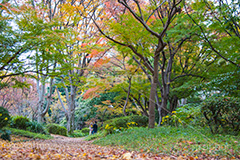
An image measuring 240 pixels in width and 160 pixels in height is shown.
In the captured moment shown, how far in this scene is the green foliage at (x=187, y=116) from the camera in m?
4.84

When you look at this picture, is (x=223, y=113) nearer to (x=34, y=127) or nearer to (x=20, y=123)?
(x=34, y=127)

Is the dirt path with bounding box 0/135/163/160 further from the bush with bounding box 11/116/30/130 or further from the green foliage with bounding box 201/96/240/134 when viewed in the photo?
the bush with bounding box 11/116/30/130

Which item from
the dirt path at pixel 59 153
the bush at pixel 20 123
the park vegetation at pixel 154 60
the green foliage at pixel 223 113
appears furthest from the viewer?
the bush at pixel 20 123

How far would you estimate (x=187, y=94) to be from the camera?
9922 millimetres

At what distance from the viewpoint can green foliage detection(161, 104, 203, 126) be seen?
4840 mm

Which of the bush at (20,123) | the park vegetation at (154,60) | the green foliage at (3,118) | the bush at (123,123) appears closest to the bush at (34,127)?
the park vegetation at (154,60)

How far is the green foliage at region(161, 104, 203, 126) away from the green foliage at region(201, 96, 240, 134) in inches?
10.9

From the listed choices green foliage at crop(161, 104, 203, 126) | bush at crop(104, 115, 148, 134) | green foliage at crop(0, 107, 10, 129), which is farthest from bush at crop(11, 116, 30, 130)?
green foliage at crop(161, 104, 203, 126)

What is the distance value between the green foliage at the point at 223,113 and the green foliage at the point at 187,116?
0.91 ft

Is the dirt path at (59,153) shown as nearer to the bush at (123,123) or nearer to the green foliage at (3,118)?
the green foliage at (3,118)

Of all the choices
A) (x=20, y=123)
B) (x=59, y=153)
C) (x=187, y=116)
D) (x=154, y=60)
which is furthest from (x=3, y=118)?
(x=187, y=116)

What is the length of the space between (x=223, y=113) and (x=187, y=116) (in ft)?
3.90

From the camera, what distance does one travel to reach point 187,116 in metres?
5.22

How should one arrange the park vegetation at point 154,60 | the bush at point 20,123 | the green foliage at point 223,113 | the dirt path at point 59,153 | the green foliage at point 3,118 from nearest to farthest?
the dirt path at point 59,153, the green foliage at point 223,113, the park vegetation at point 154,60, the green foliage at point 3,118, the bush at point 20,123
